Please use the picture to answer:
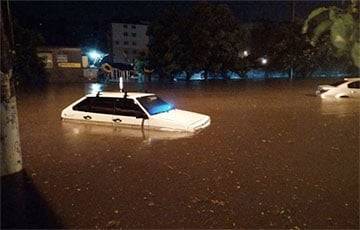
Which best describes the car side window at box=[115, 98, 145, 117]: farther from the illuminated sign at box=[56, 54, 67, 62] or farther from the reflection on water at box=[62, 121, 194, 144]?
the illuminated sign at box=[56, 54, 67, 62]

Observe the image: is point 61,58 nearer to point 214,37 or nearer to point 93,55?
point 93,55

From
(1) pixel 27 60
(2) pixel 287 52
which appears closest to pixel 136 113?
(1) pixel 27 60

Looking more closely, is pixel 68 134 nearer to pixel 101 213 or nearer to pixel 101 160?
pixel 101 160

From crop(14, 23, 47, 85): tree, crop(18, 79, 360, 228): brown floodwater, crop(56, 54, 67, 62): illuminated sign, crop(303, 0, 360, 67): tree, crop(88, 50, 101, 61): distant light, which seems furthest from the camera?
crop(88, 50, 101, 61): distant light

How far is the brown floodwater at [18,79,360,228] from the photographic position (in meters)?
5.78

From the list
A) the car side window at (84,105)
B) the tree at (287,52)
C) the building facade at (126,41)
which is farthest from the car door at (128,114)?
the building facade at (126,41)

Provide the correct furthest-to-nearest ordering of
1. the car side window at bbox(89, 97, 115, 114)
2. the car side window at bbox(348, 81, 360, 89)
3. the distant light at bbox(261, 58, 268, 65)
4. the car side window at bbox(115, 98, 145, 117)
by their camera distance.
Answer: the distant light at bbox(261, 58, 268, 65) → the car side window at bbox(348, 81, 360, 89) → the car side window at bbox(89, 97, 115, 114) → the car side window at bbox(115, 98, 145, 117)

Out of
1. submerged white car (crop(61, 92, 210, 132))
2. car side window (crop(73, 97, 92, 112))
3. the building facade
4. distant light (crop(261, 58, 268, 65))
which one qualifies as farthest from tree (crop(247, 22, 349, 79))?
car side window (crop(73, 97, 92, 112))

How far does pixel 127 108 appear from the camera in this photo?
1309cm

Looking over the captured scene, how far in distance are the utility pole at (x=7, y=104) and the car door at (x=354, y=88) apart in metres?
19.3

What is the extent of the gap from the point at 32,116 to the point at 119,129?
5610 millimetres

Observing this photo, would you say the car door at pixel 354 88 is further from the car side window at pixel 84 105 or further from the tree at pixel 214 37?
the tree at pixel 214 37

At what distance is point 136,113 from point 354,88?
14694 mm

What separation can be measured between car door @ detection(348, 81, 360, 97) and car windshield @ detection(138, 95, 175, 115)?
42.5 ft
